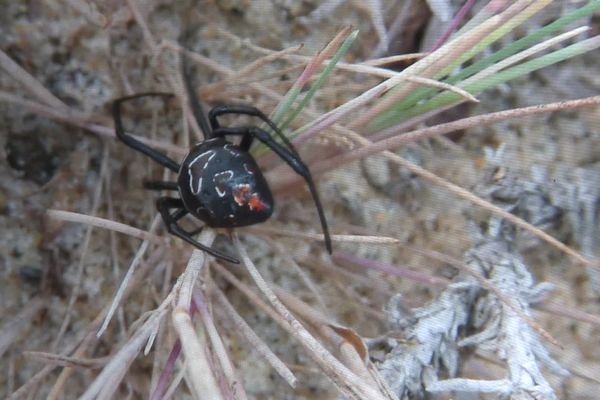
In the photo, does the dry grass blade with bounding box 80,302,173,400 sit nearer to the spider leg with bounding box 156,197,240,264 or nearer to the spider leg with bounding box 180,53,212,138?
the spider leg with bounding box 156,197,240,264

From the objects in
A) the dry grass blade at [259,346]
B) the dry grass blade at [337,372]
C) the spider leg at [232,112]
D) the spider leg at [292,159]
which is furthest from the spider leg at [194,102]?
the dry grass blade at [337,372]

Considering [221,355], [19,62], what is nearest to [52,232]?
[19,62]

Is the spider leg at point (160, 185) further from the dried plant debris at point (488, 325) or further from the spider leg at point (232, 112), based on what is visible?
the dried plant debris at point (488, 325)

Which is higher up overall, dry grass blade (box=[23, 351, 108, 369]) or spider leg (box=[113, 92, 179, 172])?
spider leg (box=[113, 92, 179, 172])

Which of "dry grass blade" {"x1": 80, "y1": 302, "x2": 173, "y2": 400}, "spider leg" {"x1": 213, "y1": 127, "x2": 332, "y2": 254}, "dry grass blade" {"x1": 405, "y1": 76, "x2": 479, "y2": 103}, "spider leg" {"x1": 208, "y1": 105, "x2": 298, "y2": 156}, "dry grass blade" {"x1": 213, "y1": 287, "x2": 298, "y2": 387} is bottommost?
"dry grass blade" {"x1": 80, "y1": 302, "x2": 173, "y2": 400}

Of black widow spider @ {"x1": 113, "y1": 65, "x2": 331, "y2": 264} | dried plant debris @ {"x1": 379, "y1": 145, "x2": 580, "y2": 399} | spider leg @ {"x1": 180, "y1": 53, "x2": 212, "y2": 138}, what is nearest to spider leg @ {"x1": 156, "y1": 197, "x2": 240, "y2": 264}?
black widow spider @ {"x1": 113, "y1": 65, "x2": 331, "y2": 264}

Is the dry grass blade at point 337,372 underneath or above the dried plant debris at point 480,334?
underneath

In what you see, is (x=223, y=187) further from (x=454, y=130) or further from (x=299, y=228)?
(x=454, y=130)

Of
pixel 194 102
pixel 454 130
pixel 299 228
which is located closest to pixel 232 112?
pixel 194 102
